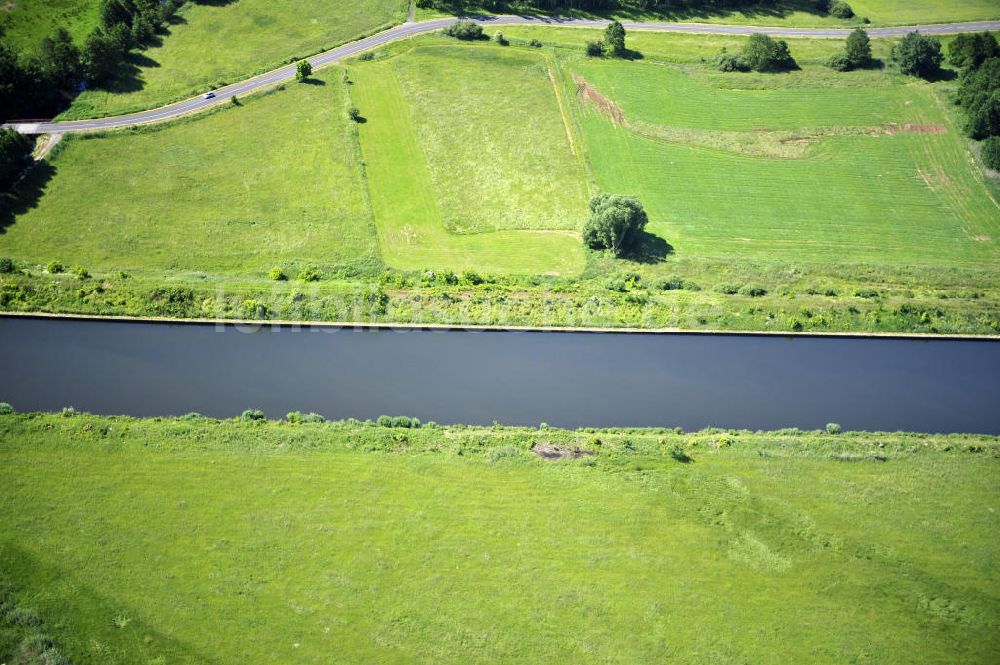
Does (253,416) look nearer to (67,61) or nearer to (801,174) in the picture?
(67,61)

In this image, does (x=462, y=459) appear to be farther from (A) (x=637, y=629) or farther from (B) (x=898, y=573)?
(B) (x=898, y=573)

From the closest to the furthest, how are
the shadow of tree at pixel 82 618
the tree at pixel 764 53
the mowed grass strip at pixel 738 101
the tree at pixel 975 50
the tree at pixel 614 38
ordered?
the shadow of tree at pixel 82 618, the mowed grass strip at pixel 738 101, the tree at pixel 975 50, the tree at pixel 764 53, the tree at pixel 614 38

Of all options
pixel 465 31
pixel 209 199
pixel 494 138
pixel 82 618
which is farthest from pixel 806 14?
pixel 82 618

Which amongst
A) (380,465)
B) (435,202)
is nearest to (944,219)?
(435,202)

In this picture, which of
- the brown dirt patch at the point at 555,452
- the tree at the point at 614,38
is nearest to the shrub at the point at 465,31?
the tree at the point at 614,38

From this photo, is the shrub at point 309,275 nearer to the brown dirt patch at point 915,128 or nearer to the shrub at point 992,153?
the brown dirt patch at point 915,128

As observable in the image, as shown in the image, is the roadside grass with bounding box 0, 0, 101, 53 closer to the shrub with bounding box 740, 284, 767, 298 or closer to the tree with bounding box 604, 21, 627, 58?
the tree with bounding box 604, 21, 627, 58
